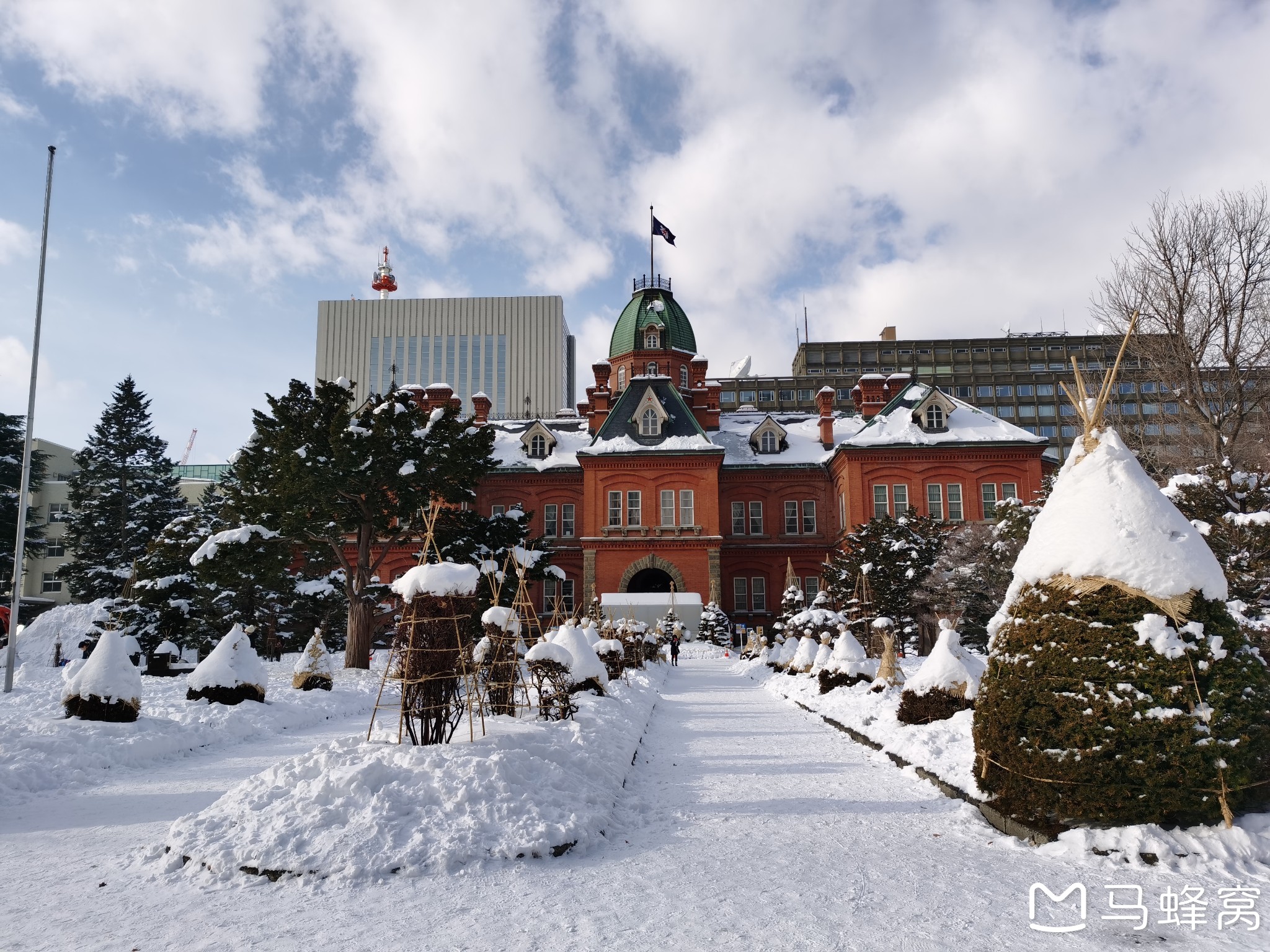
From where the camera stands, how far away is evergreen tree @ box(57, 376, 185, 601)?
39.2 metres

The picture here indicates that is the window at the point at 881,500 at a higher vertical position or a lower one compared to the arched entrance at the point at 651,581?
higher

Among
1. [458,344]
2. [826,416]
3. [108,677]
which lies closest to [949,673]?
[108,677]

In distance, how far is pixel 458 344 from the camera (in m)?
98.6

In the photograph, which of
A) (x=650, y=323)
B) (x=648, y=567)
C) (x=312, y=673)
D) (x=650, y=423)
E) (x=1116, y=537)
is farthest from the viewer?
(x=650, y=323)

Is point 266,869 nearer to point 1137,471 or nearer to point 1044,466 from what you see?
point 1137,471

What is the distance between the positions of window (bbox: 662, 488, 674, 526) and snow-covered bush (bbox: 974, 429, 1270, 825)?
115 ft

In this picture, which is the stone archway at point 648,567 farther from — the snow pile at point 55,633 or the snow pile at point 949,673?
the snow pile at point 949,673

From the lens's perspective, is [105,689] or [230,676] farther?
[230,676]

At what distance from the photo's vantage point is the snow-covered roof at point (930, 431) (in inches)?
1610

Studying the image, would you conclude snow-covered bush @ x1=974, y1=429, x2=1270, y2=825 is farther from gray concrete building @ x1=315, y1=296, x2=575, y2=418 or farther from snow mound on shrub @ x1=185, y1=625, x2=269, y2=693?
gray concrete building @ x1=315, y1=296, x2=575, y2=418

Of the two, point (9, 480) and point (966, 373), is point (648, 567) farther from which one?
point (966, 373)

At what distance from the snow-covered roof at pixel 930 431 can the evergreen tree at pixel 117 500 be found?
35566 millimetres

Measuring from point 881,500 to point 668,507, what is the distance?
35.3 feet

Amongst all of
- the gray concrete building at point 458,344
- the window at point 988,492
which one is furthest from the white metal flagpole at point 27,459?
the gray concrete building at point 458,344
